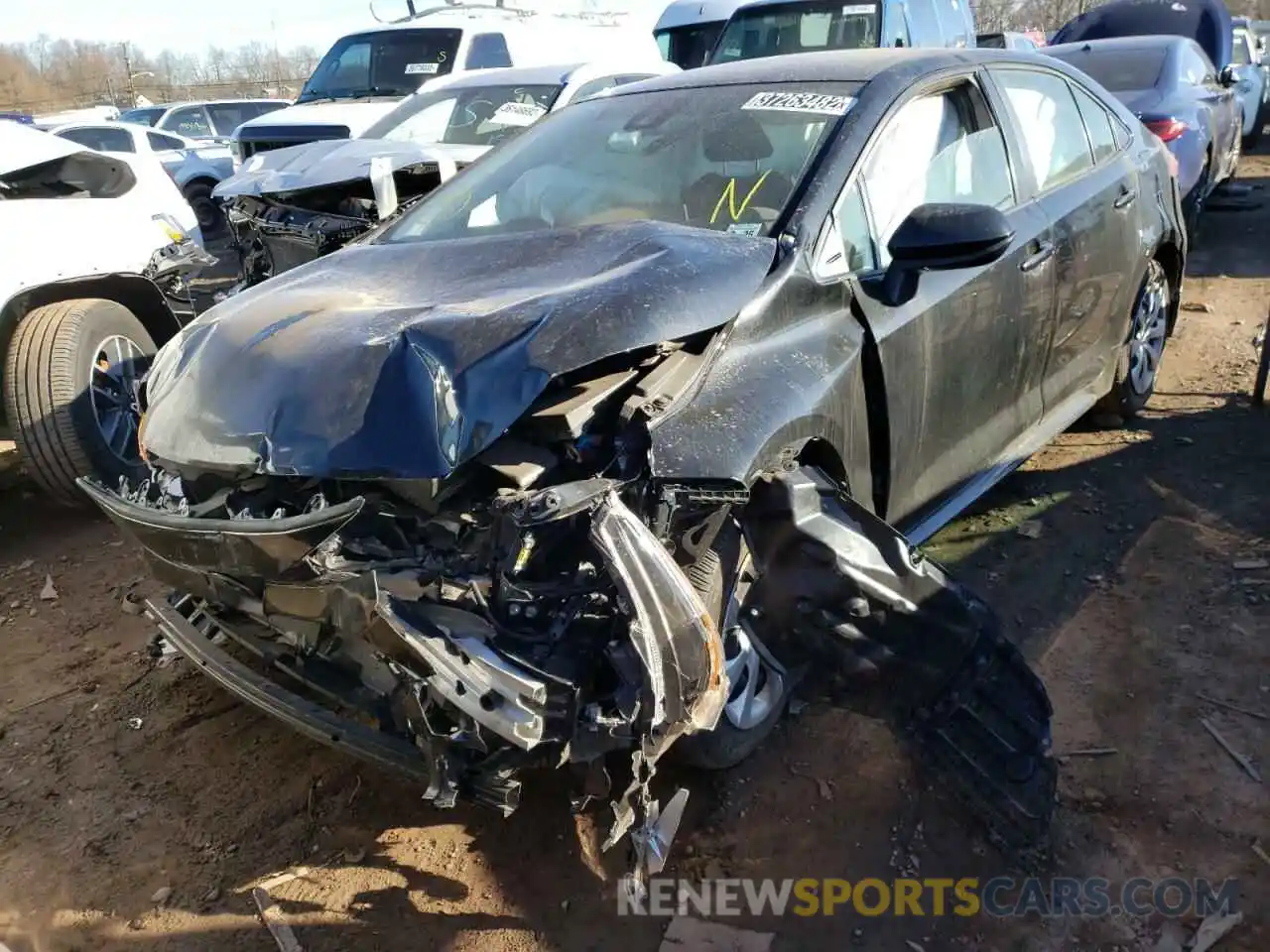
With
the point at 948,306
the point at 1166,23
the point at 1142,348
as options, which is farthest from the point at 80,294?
the point at 1166,23

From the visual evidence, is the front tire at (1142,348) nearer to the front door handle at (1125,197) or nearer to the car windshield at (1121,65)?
the front door handle at (1125,197)

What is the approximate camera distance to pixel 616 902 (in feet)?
8.16

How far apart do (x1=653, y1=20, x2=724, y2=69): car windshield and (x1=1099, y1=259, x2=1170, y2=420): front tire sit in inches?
369

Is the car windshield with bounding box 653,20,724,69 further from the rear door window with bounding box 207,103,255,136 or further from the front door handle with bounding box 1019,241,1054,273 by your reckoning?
the front door handle with bounding box 1019,241,1054,273

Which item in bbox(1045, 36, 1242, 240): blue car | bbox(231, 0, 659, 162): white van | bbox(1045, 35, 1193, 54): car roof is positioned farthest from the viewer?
bbox(231, 0, 659, 162): white van

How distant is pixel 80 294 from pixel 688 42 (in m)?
10.5

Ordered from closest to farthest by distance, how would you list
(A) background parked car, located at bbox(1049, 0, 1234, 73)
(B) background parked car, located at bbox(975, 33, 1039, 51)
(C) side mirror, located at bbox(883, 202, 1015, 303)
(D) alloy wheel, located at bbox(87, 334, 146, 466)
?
1. (C) side mirror, located at bbox(883, 202, 1015, 303)
2. (D) alloy wheel, located at bbox(87, 334, 146, 466)
3. (A) background parked car, located at bbox(1049, 0, 1234, 73)
4. (B) background parked car, located at bbox(975, 33, 1039, 51)

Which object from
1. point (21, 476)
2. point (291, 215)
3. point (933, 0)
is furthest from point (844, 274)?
point (933, 0)

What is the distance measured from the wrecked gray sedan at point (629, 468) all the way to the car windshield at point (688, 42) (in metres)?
10.6

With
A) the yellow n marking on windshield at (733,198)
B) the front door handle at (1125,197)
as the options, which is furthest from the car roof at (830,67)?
the front door handle at (1125,197)

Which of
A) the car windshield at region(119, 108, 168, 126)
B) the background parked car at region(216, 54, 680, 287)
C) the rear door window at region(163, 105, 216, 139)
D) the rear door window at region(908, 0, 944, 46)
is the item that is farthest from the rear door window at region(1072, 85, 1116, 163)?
the car windshield at region(119, 108, 168, 126)

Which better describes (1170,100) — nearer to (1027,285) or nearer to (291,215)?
(1027,285)

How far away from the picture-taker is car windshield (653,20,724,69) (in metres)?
13.1

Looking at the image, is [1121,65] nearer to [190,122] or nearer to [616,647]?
[616,647]
